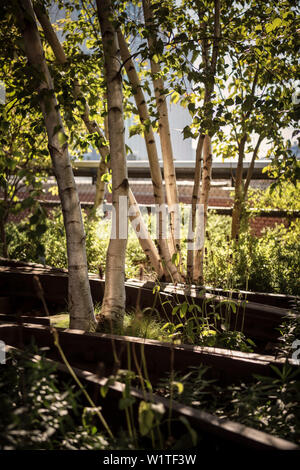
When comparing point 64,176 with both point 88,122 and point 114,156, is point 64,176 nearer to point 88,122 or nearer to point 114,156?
point 114,156

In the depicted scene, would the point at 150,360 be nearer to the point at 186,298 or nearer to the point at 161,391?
the point at 161,391

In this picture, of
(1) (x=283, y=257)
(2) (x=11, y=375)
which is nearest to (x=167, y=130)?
(1) (x=283, y=257)

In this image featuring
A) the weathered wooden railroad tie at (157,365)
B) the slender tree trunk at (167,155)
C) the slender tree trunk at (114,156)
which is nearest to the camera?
the weathered wooden railroad tie at (157,365)

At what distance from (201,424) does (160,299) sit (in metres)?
1.63

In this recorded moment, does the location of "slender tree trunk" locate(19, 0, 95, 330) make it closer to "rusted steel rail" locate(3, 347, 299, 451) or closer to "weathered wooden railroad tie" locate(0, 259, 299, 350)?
"weathered wooden railroad tie" locate(0, 259, 299, 350)

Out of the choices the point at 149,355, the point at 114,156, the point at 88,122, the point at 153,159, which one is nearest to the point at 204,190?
the point at 153,159

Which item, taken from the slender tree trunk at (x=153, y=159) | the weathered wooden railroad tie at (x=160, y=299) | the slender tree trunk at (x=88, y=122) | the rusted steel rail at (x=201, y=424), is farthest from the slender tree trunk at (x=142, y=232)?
the rusted steel rail at (x=201, y=424)

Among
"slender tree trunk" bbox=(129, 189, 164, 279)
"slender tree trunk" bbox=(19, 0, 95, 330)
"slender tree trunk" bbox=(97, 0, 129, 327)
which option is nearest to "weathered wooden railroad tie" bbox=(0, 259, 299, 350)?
"slender tree trunk" bbox=(97, 0, 129, 327)

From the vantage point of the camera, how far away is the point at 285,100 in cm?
310

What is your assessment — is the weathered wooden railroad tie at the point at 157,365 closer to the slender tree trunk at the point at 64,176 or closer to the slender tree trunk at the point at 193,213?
the slender tree trunk at the point at 64,176

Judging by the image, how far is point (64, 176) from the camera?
2818 mm

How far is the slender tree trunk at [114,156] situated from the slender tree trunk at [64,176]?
22 cm

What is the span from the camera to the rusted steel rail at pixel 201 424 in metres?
1.45

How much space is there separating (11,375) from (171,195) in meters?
3.25
